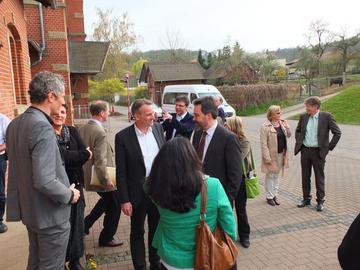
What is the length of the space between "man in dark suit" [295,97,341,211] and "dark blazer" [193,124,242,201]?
9.18 ft

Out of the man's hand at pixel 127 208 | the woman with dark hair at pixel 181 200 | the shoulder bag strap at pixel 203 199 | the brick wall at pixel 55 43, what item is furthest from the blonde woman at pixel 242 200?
the brick wall at pixel 55 43

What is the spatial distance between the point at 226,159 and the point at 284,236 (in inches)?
78.9

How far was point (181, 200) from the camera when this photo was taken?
87.0 inches

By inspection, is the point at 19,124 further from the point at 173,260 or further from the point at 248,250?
the point at 248,250

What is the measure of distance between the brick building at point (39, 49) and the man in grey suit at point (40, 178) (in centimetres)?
391

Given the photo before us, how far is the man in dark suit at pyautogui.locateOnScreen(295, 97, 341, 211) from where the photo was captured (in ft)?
18.9

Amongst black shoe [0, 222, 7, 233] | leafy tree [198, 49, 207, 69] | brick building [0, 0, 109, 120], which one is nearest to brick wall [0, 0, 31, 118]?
brick building [0, 0, 109, 120]

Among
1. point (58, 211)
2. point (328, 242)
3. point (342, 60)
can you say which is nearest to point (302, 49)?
point (342, 60)

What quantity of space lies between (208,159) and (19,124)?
6.11 feet

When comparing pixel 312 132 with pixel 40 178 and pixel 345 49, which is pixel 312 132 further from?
pixel 345 49

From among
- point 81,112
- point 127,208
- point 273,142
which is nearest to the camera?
point 127,208

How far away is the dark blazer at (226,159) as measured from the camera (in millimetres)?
3525

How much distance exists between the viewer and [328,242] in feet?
15.1

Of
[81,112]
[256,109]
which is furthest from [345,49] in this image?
[81,112]
